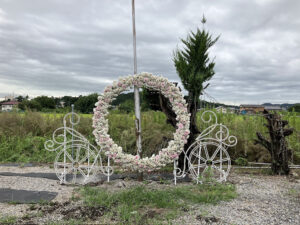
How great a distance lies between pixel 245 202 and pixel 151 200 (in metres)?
1.42

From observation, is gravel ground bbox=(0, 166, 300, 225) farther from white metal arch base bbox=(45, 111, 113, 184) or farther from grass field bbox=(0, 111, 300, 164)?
grass field bbox=(0, 111, 300, 164)

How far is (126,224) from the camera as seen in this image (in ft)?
9.73

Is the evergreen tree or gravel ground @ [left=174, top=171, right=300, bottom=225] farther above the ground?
the evergreen tree

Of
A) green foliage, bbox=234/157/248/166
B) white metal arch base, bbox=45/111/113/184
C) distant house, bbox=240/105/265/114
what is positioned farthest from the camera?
distant house, bbox=240/105/265/114

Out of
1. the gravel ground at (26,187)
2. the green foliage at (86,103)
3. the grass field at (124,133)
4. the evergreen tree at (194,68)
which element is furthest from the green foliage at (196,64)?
the green foliage at (86,103)

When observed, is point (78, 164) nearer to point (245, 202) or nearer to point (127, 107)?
point (245, 202)

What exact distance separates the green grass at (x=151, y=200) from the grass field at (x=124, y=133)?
192cm

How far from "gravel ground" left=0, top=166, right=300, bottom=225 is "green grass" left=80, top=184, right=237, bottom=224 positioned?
0.18m

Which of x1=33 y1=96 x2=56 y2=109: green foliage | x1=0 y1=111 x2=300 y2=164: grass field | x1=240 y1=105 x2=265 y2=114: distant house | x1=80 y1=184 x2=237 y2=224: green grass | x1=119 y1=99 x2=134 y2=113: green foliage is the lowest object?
x1=80 y1=184 x2=237 y2=224: green grass

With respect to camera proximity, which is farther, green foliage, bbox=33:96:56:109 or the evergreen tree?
green foliage, bbox=33:96:56:109

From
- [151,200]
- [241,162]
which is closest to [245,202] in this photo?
[151,200]

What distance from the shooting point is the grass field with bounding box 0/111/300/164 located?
21.7 feet

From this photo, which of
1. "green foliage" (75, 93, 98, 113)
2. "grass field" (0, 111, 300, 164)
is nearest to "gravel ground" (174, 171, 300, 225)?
"grass field" (0, 111, 300, 164)

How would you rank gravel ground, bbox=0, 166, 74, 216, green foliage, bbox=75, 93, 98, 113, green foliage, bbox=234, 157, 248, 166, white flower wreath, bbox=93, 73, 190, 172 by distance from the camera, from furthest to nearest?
green foliage, bbox=75, 93, 98, 113, green foliage, bbox=234, 157, 248, 166, white flower wreath, bbox=93, 73, 190, 172, gravel ground, bbox=0, 166, 74, 216
